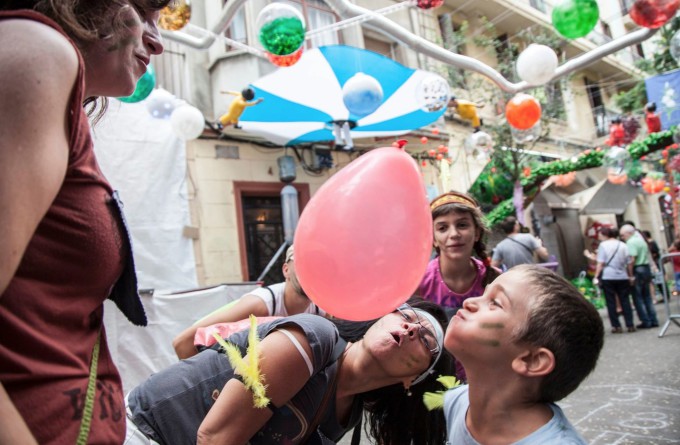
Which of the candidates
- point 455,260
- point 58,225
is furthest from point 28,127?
point 455,260

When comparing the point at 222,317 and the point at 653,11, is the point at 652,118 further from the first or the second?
the point at 222,317

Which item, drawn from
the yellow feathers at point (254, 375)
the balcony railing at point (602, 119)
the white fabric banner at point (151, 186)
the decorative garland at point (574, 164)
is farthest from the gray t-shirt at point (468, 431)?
the balcony railing at point (602, 119)

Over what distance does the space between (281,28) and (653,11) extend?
3.14 m

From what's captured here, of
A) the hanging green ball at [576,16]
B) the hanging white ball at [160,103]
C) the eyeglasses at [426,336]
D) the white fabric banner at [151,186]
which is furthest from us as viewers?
the white fabric banner at [151,186]

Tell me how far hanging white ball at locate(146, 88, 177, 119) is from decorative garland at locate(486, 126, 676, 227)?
605 cm

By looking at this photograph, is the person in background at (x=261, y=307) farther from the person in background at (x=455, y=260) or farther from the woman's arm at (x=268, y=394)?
the woman's arm at (x=268, y=394)

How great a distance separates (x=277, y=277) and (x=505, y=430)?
724 cm

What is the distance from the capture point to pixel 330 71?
22.2ft

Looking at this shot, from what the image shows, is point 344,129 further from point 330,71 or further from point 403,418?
point 403,418

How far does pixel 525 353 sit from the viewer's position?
1.44m

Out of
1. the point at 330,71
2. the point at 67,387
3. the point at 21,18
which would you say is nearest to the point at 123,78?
the point at 21,18

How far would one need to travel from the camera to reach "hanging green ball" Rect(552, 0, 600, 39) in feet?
14.4

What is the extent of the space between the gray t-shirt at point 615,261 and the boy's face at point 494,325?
6632 millimetres

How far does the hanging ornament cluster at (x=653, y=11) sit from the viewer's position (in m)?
3.99
